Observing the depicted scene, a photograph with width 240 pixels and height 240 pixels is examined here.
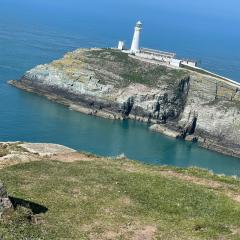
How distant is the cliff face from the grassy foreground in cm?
6791

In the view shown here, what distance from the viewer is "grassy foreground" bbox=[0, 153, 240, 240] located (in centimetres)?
1761

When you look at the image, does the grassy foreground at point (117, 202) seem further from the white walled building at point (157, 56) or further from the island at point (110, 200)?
the white walled building at point (157, 56)

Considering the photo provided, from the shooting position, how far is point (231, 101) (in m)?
99.3

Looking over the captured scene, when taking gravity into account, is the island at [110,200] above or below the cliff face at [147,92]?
above

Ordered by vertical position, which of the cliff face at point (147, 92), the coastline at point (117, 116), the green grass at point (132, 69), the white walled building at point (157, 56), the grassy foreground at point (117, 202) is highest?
the grassy foreground at point (117, 202)

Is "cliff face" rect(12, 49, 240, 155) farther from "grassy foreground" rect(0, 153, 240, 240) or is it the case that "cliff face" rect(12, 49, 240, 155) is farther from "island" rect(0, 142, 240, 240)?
"grassy foreground" rect(0, 153, 240, 240)

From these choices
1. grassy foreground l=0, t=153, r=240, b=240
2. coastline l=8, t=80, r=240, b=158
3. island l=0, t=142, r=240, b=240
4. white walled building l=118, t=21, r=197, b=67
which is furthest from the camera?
white walled building l=118, t=21, r=197, b=67

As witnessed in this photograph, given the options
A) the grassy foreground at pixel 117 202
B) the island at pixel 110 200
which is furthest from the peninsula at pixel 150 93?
the grassy foreground at pixel 117 202

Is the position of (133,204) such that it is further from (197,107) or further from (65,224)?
(197,107)

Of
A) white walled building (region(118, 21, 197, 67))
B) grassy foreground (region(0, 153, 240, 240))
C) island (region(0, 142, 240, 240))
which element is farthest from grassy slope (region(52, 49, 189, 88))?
grassy foreground (region(0, 153, 240, 240))

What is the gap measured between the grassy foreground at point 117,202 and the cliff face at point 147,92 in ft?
223

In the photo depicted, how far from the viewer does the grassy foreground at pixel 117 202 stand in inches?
693

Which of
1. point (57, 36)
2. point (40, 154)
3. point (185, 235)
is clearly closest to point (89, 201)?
point (185, 235)

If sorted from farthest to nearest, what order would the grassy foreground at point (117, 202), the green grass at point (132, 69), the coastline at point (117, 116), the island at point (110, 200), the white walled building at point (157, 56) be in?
the white walled building at point (157, 56)
the green grass at point (132, 69)
the coastline at point (117, 116)
the grassy foreground at point (117, 202)
the island at point (110, 200)
